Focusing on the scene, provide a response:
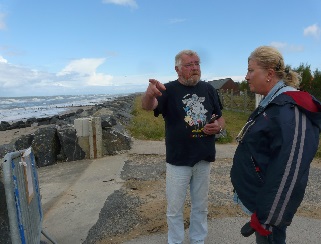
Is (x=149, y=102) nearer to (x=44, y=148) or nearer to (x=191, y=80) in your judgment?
(x=191, y=80)

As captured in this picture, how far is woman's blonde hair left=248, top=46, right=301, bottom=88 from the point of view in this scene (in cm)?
241

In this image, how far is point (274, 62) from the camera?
2412 millimetres

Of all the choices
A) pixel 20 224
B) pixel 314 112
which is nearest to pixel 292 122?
pixel 314 112

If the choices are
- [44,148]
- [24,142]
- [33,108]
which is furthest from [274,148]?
[33,108]

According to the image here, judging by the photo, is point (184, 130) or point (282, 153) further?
point (184, 130)

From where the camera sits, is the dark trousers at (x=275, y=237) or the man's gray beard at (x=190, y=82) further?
the man's gray beard at (x=190, y=82)

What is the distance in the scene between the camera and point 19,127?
22.1m

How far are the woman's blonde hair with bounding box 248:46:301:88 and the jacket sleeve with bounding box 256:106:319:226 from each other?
35 centimetres

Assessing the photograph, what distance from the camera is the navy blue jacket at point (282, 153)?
212 centimetres

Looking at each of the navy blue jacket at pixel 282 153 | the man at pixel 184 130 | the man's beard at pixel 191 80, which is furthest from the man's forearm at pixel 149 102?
the navy blue jacket at pixel 282 153

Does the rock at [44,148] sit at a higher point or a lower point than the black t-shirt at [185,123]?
lower

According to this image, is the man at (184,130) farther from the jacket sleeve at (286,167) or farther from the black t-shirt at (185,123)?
the jacket sleeve at (286,167)

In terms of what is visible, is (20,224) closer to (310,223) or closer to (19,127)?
(310,223)

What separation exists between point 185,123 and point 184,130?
0.24ft
